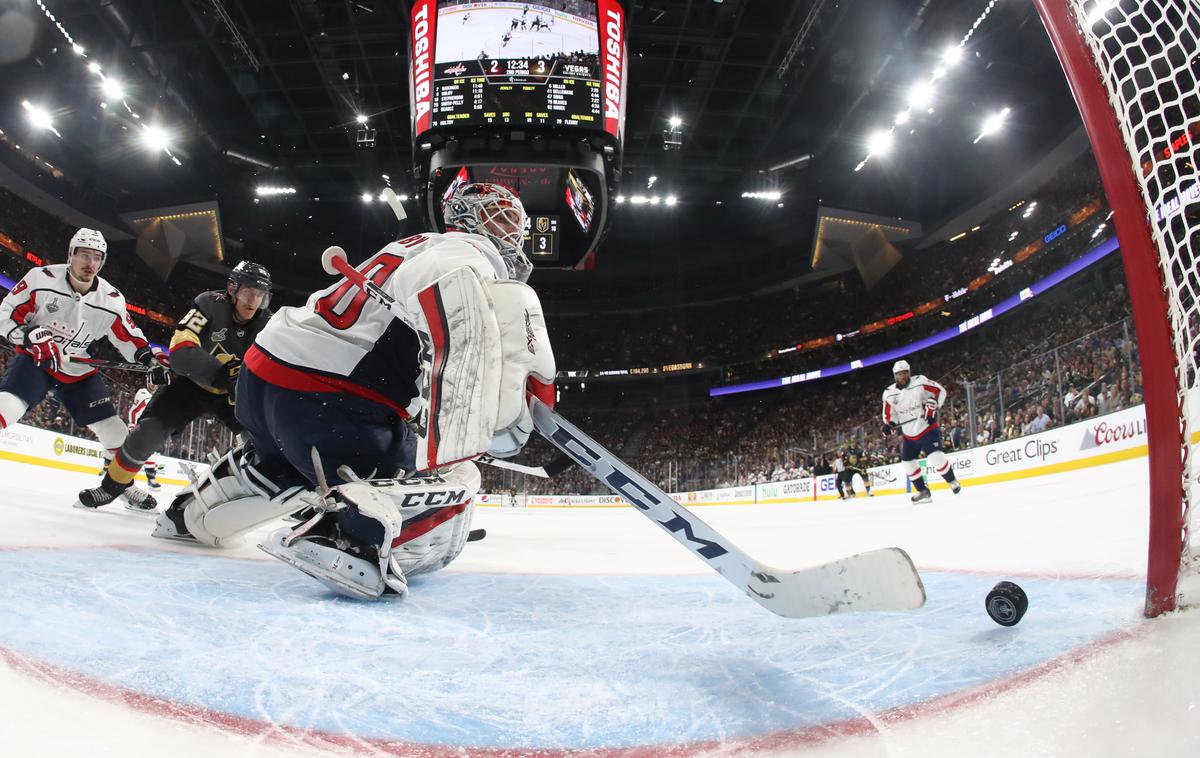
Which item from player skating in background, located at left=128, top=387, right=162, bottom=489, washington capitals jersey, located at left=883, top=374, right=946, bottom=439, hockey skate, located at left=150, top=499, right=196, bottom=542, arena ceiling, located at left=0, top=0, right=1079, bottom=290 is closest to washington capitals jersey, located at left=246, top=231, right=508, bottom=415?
hockey skate, located at left=150, top=499, right=196, bottom=542

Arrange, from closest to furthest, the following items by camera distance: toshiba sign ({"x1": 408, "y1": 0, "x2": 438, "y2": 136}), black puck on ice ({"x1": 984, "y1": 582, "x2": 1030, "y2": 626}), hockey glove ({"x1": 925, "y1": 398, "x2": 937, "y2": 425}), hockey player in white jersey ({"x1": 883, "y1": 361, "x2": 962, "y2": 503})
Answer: black puck on ice ({"x1": 984, "y1": 582, "x2": 1030, "y2": 626})
toshiba sign ({"x1": 408, "y1": 0, "x2": 438, "y2": 136})
hockey player in white jersey ({"x1": 883, "y1": 361, "x2": 962, "y2": 503})
hockey glove ({"x1": 925, "y1": 398, "x2": 937, "y2": 425})

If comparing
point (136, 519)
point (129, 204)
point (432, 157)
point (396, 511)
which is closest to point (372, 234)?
point (129, 204)

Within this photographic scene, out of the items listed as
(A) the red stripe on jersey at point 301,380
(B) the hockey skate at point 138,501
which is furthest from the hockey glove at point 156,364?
(A) the red stripe on jersey at point 301,380

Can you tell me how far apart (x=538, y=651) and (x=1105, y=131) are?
4.27 ft

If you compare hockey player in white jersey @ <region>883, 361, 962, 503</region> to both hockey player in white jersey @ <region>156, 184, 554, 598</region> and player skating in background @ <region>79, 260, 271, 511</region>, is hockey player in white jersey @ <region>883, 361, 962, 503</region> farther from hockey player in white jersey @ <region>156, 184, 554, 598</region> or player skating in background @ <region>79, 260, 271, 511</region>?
hockey player in white jersey @ <region>156, 184, 554, 598</region>

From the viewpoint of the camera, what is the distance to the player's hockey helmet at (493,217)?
5.79 ft

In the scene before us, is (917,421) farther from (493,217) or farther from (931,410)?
(493,217)

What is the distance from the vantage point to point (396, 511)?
4.69 feet

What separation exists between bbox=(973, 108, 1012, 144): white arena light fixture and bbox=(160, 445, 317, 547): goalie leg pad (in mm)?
17128

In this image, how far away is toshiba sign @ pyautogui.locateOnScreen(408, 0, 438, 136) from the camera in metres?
6.57

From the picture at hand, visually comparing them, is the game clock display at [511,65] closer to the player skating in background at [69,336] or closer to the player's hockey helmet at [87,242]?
the player's hockey helmet at [87,242]

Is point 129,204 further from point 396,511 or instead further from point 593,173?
point 396,511

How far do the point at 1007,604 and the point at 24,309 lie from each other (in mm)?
5116

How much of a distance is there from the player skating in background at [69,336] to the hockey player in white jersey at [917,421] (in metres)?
7.56
